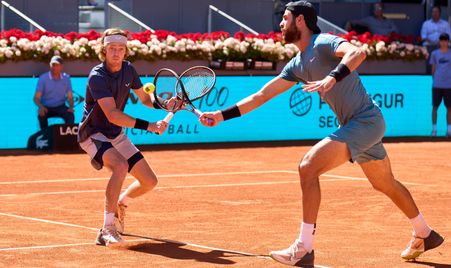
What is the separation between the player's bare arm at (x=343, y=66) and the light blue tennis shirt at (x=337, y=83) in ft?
0.77

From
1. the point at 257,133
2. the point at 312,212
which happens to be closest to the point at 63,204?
the point at 312,212

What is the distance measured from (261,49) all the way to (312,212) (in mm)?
13659

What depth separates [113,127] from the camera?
976 centimetres

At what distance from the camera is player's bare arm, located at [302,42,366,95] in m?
7.87

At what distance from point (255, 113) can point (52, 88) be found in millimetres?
4140

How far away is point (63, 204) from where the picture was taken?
1217 cm

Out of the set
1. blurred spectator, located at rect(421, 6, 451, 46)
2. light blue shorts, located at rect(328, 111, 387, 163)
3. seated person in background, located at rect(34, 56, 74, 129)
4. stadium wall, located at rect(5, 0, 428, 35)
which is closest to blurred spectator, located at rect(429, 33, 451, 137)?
blurred spectator, located at rect(421, 6, 451, 46)

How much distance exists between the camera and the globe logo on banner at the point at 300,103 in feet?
70.2

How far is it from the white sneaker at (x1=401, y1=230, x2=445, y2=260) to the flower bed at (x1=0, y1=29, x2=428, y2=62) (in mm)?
10243

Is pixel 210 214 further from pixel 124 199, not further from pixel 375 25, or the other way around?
pixel 375 25

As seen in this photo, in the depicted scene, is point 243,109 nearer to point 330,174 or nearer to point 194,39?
point 330,174

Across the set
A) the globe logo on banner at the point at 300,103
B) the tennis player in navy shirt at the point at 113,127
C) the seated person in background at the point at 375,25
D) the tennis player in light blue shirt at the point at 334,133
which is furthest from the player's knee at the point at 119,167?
the seated person in background at the point at 375,25

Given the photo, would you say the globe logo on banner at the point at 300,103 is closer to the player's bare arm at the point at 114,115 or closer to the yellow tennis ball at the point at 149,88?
the yellow tennis ball at the point at 149,88

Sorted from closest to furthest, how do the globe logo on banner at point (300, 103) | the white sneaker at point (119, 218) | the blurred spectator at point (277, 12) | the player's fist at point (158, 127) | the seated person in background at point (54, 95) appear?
1. the player's fist at point (158, 127)
2. the white sneaker at point (119, 218)
3. the seated person in background at point (54, 95)
4. the globe logo on banner at point (300, 103)
5. the blurred spectator at point (277, 12)
